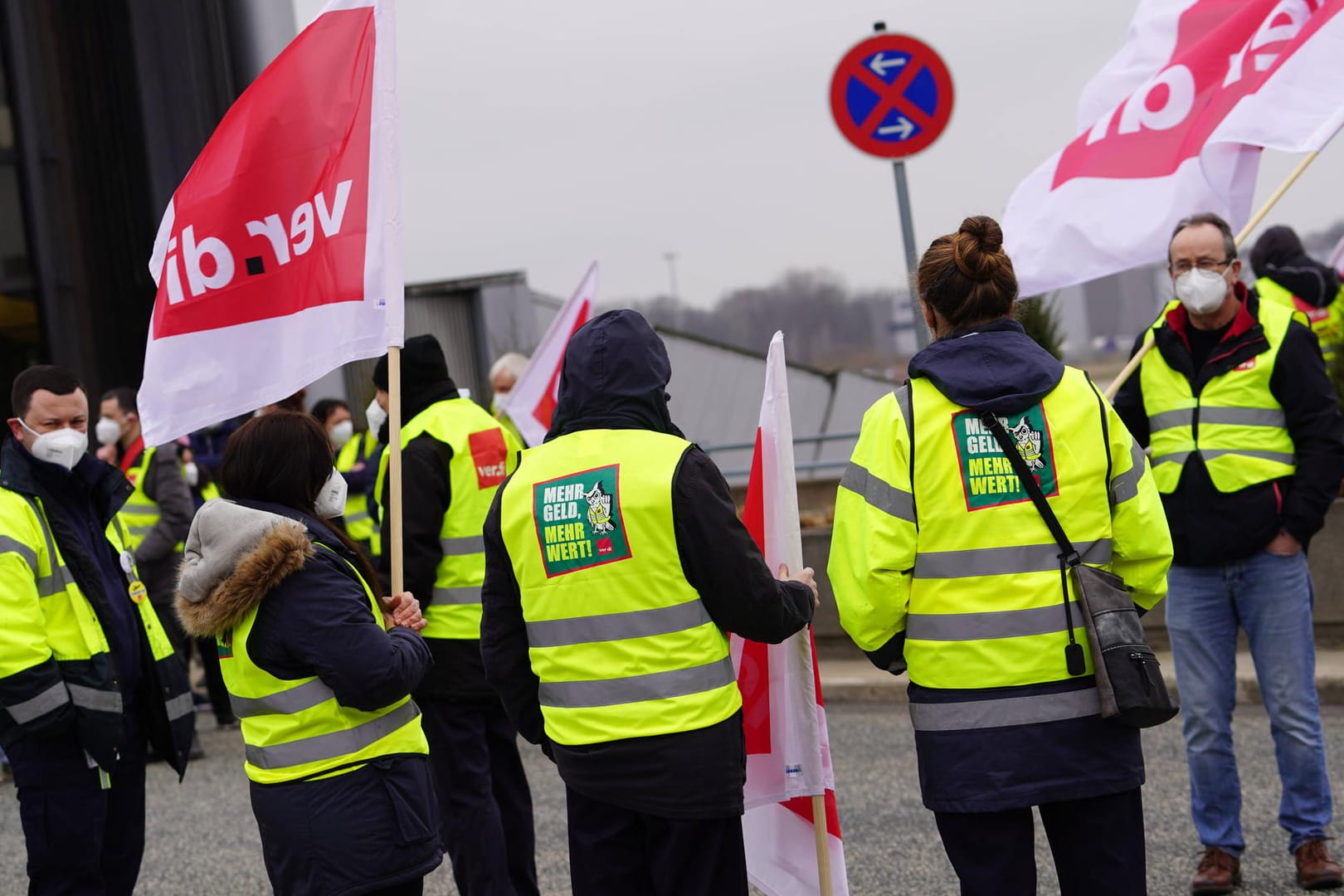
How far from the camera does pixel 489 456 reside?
5.16m

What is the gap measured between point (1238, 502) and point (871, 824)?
203cm

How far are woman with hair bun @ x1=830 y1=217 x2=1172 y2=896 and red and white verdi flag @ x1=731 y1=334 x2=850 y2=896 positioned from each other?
45 centimetres

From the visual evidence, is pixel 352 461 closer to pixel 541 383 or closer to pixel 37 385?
pixel 541 383

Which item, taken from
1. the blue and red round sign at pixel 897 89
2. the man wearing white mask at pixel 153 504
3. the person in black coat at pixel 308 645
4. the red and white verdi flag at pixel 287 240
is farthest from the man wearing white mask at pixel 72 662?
the blue and red round sign at pixel 897 89

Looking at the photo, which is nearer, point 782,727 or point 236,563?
point 236,563

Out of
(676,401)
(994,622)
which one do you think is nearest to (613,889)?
(994,622)

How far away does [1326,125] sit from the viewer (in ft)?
15.1

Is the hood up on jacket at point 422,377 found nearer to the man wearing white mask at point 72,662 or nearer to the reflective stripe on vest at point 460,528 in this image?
the reflective stripe on vest at point 460,528

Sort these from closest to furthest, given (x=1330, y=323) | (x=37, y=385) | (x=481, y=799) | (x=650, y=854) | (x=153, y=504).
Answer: (x=650, y=854), (x=37, y=385), (x=481, y=799), (x=1330, y=323), (x=153, y=504)

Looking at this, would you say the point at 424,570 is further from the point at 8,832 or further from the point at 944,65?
the point at 944,65

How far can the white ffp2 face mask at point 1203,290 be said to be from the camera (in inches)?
184

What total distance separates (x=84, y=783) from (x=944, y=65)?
5616mm

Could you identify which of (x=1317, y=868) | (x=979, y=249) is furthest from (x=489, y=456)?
(x=1317, y=868)

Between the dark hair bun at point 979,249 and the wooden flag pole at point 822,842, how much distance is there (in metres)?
1.32
